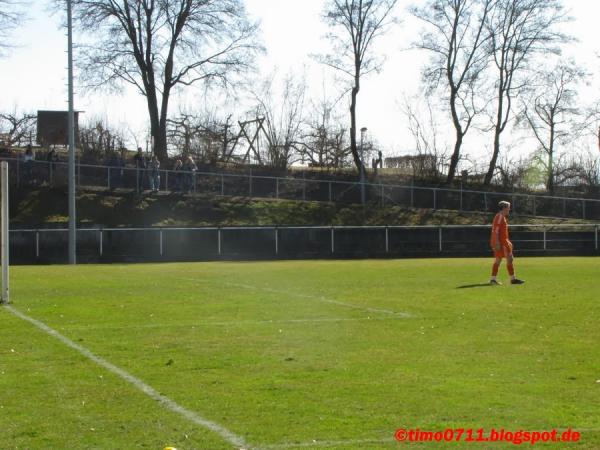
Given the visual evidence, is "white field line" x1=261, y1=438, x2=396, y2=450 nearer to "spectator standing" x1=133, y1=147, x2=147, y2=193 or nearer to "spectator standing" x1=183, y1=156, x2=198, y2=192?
"spectator standing" x1=133, y1=147, x2=147, y2=193

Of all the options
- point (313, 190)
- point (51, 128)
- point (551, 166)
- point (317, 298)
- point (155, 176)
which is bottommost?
point (317, 298)

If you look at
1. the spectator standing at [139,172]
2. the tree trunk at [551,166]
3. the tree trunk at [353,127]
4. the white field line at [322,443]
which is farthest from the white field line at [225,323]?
the tree trunk at [551,166]

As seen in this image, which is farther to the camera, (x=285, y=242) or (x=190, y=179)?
(x=190, y=179)

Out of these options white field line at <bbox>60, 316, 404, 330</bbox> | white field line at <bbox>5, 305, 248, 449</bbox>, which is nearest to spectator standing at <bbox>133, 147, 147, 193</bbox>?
white field line at <bbox>60, 316, 404, 330</bbox>

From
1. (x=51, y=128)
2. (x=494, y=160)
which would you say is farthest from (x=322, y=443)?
(x=494, y=160)

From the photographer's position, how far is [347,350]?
1054 cm

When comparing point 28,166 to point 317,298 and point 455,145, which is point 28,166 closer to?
point 455,145

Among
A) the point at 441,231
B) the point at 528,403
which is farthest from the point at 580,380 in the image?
the point at 441,231

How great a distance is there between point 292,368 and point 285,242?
3065cm

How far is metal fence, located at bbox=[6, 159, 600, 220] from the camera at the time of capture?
45438 millimetres

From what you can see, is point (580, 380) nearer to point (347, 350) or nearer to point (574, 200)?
point (347, 350)

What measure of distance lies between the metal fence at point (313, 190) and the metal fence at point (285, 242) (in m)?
6.68

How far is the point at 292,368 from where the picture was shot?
9.33 m

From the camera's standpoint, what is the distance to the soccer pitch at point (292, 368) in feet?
22.4
